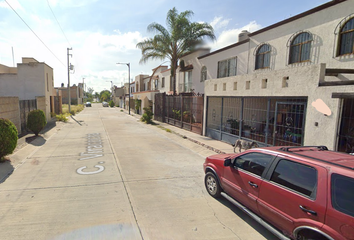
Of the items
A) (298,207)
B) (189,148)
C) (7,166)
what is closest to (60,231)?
(298,207)

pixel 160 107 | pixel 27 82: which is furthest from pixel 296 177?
pixel 27 82

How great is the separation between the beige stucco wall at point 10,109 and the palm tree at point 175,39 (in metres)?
12.2

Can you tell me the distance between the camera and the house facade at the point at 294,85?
6066 mm

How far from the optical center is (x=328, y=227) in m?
2.47

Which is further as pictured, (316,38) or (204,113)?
(204,113)

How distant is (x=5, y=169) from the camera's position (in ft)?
21.9

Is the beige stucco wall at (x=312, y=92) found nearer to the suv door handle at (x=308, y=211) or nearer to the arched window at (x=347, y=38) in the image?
the arched window at (x=347, y=38)

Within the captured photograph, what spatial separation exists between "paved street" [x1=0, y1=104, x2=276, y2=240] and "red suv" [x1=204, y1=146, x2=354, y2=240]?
2.02ft

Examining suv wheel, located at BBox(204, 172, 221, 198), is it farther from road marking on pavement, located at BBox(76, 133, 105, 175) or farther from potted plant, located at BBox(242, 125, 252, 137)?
potted plant, located at BBox(242, 125, 252, 137)

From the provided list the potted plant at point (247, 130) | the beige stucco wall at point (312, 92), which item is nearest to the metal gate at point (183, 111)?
the potted plant at point (247, 130)

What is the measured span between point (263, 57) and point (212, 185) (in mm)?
10022

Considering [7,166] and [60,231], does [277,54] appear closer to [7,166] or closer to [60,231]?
[60,231]

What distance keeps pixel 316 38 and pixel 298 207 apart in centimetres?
916

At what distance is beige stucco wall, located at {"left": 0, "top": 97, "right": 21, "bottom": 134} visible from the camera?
1002 centimetres
